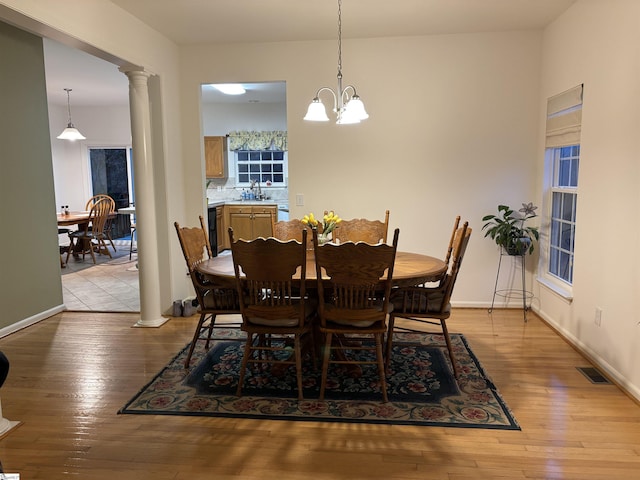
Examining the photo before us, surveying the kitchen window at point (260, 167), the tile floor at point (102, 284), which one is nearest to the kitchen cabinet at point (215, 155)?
the kitchen window at point (260, 167)

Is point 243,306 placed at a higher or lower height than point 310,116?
lower

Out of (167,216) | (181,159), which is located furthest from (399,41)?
(167,216)

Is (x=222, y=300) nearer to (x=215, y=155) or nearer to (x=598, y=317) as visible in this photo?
(x=598, y=317)

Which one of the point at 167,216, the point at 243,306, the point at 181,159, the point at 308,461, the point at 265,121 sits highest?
the point at 265,121

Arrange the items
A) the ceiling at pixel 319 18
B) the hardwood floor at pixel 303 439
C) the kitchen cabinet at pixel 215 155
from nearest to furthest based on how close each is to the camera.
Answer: the hardwood floor at pixel 303 439 < the ceiling at pixel 319 18 < the kitchen cabinet at pixel 215 155

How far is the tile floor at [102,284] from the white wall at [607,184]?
13.1 feet

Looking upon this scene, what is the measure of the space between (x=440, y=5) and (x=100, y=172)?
24.1ft

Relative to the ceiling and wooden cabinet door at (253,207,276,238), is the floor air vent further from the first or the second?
wooden cabinet door at (253,207,276,238)

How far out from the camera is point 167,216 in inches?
184

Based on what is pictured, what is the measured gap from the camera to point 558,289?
4.16 meters

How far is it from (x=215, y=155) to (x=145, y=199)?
4.32 metres

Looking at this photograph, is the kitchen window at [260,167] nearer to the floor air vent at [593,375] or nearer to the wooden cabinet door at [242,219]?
the wooden cabinet door at [242,219]

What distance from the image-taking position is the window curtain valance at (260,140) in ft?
28.3

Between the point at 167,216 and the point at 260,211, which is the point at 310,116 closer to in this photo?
the point at 167,216
